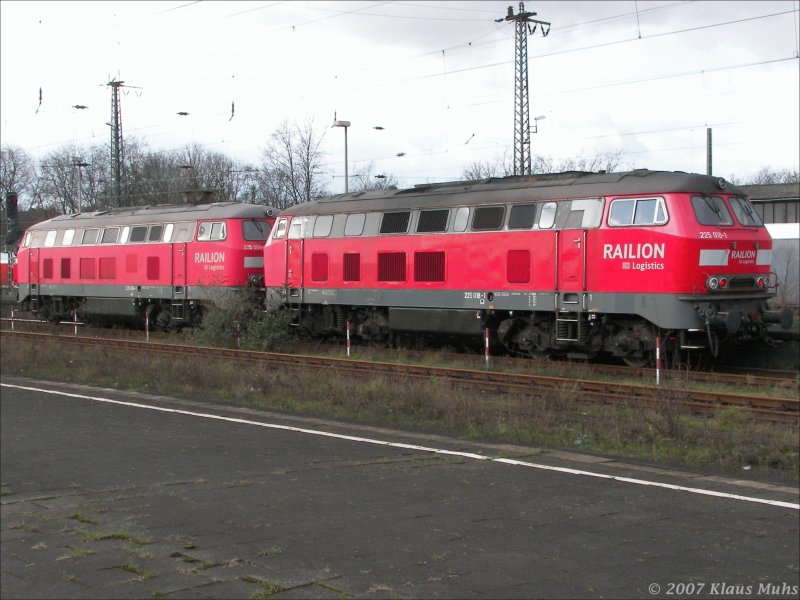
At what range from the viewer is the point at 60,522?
7816 millimetres

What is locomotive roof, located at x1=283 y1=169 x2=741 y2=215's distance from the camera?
55.3ft

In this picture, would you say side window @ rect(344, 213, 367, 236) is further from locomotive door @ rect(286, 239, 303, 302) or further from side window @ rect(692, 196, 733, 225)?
side window @ rect(692, 196, 733, 225)

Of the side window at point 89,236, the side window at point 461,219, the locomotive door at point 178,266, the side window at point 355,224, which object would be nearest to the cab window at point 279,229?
the side window at point 355,224

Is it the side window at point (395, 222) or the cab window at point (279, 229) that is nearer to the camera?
the side window at point (395, 222)

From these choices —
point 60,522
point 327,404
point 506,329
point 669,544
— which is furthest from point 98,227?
point 669,544

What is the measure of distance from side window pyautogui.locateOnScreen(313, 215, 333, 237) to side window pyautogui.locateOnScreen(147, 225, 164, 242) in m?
7.17

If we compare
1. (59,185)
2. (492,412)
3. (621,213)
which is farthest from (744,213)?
(59,185)

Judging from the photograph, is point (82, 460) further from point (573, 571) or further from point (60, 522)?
point (573, 571)

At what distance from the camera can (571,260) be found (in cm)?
1767

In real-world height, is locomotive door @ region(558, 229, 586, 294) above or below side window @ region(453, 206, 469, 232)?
below

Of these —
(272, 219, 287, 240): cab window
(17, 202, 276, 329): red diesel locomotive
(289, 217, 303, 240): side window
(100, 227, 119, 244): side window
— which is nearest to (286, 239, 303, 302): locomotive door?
(289, 217, 303, 240): side window

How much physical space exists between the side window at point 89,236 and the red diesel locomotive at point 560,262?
11.2 meters

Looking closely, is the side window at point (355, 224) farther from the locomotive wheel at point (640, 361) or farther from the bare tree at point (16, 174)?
the bare tree at point (16, 174)

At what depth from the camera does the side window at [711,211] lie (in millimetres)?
16609
